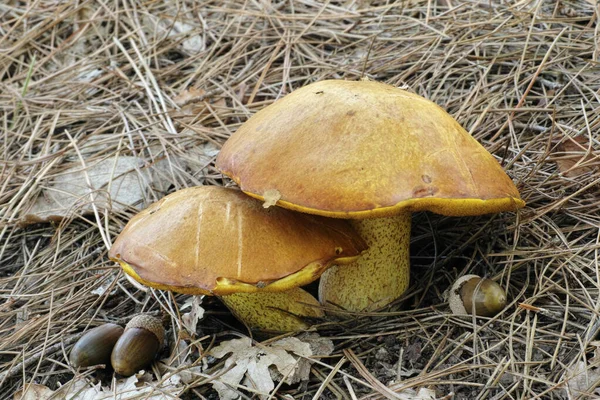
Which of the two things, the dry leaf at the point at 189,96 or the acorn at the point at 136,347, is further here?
the dry leaf at the point at 189,96

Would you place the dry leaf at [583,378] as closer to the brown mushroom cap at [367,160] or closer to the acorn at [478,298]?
the acorn at [478,298]

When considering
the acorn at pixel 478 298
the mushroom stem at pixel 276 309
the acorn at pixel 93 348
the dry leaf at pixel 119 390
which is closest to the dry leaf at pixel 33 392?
the dry leaf at pixel 119 390

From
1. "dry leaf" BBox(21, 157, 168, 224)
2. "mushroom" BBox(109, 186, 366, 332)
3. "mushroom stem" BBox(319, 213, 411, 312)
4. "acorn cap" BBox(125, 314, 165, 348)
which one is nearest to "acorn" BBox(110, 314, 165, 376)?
"acorn cap" BBox(125, 314, 165, 348)

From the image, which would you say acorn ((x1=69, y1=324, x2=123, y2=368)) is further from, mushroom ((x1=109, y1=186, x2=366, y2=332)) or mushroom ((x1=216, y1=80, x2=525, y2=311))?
mushroom ((x1=216, y1=80, x2=525, y2=311))

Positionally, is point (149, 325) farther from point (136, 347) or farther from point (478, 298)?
point (478, 298)

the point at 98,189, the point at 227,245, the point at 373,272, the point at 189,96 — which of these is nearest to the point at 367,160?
the point at 227,245

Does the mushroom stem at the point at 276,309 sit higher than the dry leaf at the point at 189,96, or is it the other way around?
the dry leaf at the point at 189,96
